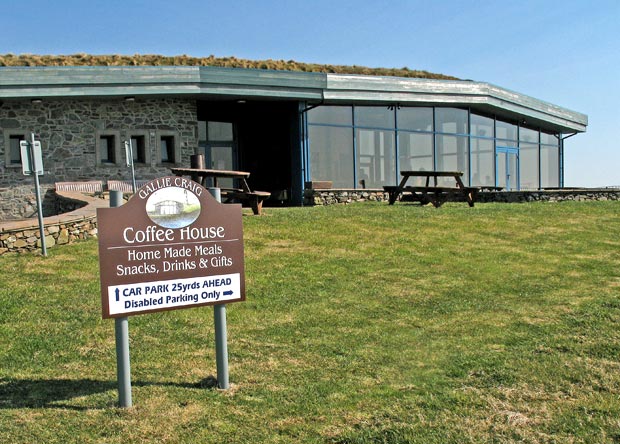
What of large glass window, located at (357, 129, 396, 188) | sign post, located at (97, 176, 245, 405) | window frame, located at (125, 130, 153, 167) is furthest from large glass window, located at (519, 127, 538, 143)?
sign post, located at (97, 176, 245, 405)

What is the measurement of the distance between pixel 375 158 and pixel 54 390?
1806 cm

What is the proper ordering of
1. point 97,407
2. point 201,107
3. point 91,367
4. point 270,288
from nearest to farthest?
point 97,407 < point 91,367 < point 270,288 < point 201,107

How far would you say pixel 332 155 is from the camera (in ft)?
67.4

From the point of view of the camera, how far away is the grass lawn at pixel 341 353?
3.84 meters

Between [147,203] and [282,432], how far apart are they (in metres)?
1.77

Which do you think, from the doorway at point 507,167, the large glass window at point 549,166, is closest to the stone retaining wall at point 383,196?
the doorway at point 507,167

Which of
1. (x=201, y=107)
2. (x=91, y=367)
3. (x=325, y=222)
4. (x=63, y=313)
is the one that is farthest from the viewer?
(x=201, y=107)

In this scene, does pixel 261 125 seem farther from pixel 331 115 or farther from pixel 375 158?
pixel 375 158

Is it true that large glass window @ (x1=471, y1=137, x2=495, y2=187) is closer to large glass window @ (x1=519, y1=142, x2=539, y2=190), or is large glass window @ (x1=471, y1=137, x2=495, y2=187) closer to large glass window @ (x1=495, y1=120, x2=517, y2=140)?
large glass window @ (x1=495, y1=120, x2=517, y2=140)

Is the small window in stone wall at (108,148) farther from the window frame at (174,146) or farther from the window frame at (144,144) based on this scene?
the window frame at (174,146)

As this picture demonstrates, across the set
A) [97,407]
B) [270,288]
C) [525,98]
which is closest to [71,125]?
[270,288]

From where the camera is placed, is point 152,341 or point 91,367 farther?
point 152,341

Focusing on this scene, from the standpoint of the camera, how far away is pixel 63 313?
20.8 feet

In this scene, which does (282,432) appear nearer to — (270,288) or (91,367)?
(91,367)
